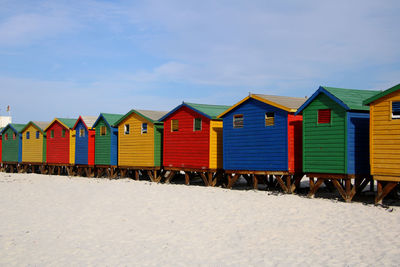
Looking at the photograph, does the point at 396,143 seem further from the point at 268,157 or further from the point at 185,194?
the point at 185,194

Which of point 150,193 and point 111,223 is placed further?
point 150,193

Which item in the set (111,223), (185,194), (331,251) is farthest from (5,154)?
(331,251)

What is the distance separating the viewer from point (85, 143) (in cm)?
3609

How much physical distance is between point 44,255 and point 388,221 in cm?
996

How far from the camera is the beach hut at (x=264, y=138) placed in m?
21.0

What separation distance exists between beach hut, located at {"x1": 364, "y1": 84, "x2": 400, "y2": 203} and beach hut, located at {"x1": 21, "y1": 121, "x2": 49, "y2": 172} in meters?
32.3

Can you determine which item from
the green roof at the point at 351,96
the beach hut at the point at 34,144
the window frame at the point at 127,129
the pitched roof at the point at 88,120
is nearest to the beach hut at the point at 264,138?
the green roof at the point at 351,96

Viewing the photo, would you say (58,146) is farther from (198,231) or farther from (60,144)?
(198,231)

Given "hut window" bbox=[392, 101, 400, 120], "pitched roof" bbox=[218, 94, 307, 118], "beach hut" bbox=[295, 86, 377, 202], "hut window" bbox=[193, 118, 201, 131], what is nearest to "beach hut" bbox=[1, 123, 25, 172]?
"hut window" bbox=[193, 118, 201, 131]

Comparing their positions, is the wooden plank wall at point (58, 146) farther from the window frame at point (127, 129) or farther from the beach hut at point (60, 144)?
the window frame at point (127, 129)

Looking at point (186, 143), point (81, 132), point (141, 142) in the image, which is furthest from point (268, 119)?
point (81, 132)

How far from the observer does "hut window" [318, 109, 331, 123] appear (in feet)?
61.6

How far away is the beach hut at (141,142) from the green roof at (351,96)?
13141mm

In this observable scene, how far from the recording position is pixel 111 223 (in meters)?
15.1
